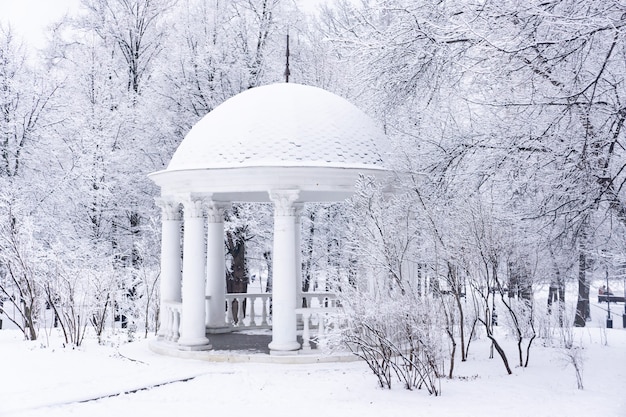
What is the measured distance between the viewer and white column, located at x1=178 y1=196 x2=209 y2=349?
46.7ft

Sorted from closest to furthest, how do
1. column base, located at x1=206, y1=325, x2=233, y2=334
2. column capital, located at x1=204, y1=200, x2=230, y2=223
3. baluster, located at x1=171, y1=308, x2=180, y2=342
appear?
baluster, located at x1=171, y1=308, x2=180, y2=342, column capital, located at x1=204, y1=200, x2=230, y2=223, column base, located at x1=206, y1=325, x2=233, y2=334

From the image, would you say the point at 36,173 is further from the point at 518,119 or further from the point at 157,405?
the point at 518,119

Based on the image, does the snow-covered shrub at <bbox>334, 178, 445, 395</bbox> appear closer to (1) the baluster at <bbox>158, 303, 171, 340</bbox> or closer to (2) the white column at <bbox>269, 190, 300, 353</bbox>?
(2) the white column at <bbox>269, 190, 300, 353</bbox>

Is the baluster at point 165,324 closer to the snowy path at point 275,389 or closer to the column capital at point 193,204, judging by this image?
the snowy path at point 275,389

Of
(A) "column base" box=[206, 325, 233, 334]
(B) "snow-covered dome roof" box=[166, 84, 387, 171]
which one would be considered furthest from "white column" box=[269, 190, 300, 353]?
(A) "column base" box=[206, 325, 233, 334]

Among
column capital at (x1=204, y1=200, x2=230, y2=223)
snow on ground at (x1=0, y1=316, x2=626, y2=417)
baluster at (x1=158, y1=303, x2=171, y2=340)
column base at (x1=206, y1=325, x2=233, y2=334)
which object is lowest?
snow on ground at (x1=0, y1=316, x2=626, y2=417)

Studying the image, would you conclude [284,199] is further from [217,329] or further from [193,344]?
[217,329]

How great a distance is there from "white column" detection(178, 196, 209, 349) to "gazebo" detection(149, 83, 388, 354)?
0.07 feet

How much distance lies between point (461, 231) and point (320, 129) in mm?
3763

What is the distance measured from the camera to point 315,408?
9719mm

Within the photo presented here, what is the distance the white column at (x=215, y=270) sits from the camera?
56.8 ft

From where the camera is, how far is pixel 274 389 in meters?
11.1

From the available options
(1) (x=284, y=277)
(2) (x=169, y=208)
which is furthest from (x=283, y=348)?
(2) (x=169, y=208)

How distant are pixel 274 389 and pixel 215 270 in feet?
22.9
